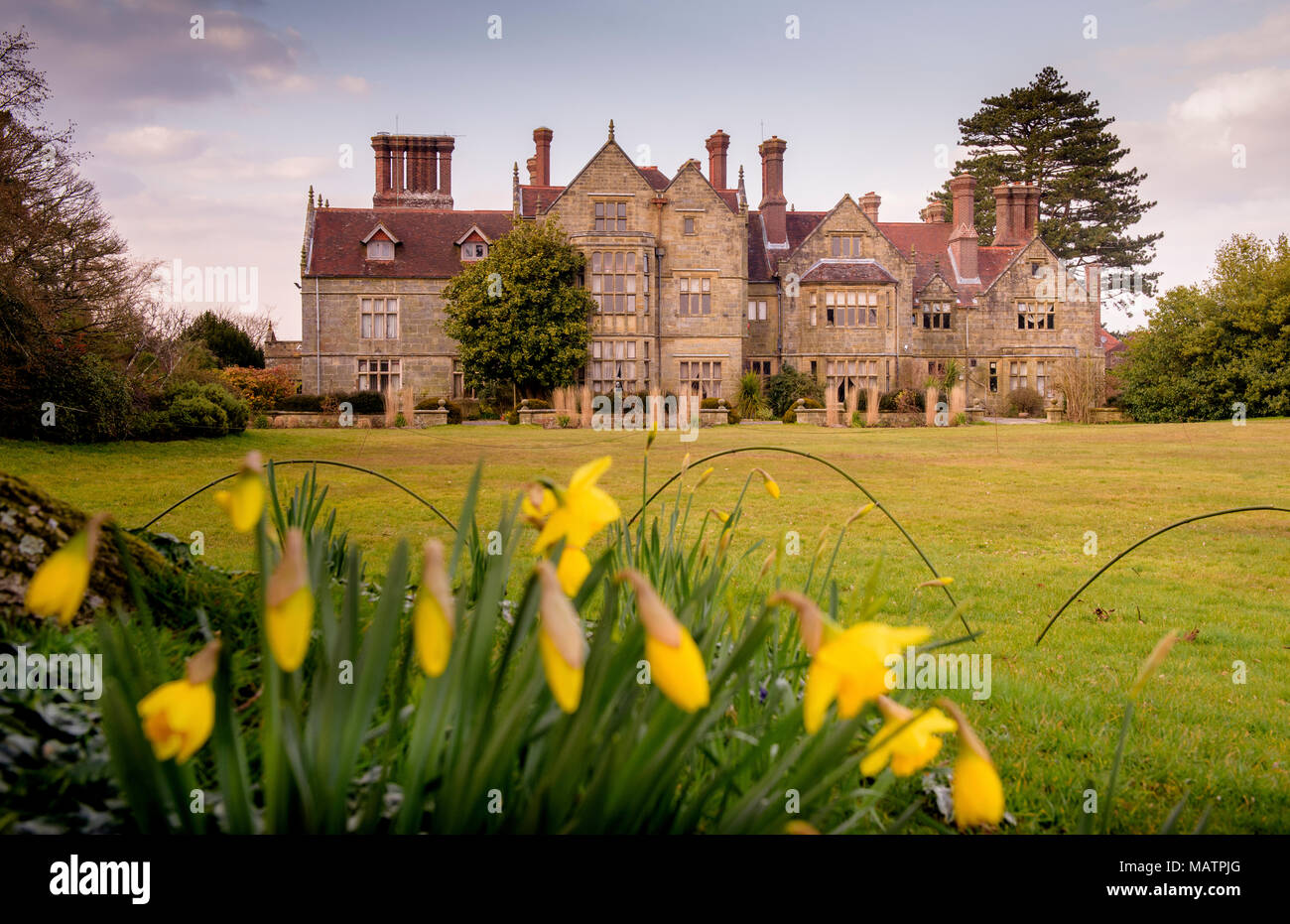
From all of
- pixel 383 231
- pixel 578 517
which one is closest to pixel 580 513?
pixel 578 517

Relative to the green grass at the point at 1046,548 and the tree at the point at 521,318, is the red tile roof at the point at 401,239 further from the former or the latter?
the green grass at the point at 1046,548

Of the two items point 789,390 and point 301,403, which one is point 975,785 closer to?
point 301,403

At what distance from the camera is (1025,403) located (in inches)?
1256

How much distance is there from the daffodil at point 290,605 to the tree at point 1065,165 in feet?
133

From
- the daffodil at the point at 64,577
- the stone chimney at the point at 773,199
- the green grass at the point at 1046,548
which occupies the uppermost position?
the stone chimney at the point at 773,199

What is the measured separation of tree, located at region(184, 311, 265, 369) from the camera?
28.5 m

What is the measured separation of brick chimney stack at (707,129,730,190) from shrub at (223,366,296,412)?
16.4m

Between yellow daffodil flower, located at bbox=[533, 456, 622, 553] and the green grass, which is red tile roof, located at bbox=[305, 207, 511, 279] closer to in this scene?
the green grass

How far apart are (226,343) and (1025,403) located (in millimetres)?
28461

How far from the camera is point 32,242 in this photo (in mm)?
8742

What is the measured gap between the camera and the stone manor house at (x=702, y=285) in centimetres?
2927

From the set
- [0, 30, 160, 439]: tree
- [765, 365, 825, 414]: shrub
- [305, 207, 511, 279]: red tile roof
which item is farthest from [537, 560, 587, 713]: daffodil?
[305, 207, 511, 279]: red tile roof

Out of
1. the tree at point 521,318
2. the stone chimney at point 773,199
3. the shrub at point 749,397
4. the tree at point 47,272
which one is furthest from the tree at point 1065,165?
the tree at point 47,272

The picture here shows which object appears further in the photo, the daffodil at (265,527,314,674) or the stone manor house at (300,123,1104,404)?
the stone manor house at (300,123,1104,404)
